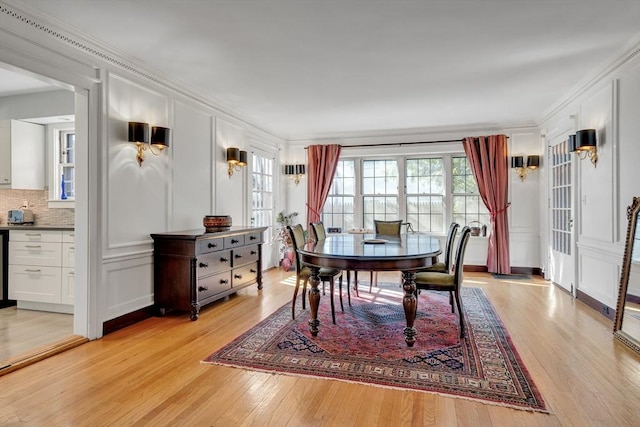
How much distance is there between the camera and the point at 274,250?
6.73 m

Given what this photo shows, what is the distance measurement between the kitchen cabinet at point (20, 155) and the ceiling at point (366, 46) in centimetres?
188

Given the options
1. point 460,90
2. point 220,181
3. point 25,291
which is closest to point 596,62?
point 460,90

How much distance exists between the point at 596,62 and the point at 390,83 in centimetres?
197

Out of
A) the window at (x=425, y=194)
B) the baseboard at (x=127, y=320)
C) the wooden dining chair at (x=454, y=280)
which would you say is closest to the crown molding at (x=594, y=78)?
the window at (x=425, y=194)

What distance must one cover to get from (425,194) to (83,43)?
5.39 m

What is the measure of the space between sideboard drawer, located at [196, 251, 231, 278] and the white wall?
3.94m

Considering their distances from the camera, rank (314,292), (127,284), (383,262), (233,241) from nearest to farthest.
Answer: (383,262), (314,292), (127,284), (233,241)

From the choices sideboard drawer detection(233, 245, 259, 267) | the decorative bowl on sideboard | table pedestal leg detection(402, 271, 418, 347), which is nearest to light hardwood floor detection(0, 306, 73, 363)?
the decorative bowl on sideboard

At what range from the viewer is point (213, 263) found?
154 inches

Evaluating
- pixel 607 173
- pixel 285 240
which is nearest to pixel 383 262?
pixel 607 173

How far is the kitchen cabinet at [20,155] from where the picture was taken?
4148mm

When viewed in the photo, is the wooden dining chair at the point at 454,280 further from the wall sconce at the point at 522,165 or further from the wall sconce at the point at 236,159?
the wall sconce at the point at 522,165

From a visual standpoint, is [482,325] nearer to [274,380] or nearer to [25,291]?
[274,380]

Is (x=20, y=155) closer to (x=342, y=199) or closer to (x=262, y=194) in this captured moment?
(x=262, y=194)
